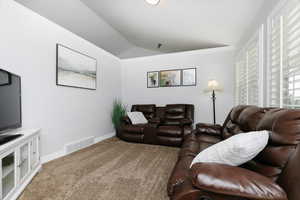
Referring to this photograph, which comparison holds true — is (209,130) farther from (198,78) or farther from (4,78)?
(4,78)

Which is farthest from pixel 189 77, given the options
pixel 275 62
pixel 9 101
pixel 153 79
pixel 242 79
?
pixel 9 101

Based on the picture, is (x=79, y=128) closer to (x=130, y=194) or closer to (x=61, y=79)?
(x=61, y=79)

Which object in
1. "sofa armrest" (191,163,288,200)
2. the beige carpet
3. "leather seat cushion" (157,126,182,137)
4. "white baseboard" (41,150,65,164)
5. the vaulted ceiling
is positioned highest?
the vaulted ceiling

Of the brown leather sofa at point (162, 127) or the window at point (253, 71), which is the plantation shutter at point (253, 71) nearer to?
the window at point (253, 71)

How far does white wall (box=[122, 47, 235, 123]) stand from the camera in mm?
3951

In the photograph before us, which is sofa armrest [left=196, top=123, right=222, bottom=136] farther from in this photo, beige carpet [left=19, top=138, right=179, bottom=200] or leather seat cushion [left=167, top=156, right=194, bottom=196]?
leather seat cushion [left=167, top=156, right=194, bottom=196]

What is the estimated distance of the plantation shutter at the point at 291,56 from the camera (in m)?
1.35

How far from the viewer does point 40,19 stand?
2.38 m

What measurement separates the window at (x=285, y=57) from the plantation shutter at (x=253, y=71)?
1.41ft

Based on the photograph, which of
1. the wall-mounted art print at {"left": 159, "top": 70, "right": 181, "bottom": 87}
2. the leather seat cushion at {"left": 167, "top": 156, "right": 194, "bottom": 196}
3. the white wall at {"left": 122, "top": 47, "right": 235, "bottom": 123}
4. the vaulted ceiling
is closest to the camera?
the leather seat cushion at {"left": 167, "top": 156, "right": 194, "bottom": 196}

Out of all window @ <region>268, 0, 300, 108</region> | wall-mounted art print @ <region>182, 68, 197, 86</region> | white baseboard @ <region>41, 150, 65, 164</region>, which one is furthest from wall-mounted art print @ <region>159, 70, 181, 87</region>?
white baseboard @ <region>41, 150, 65, 164</region>

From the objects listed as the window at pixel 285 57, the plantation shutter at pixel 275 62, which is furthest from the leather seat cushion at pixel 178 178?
the plantation shutter at pixel 275 62

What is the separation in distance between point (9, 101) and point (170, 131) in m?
2.70

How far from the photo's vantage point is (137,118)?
3893mm
